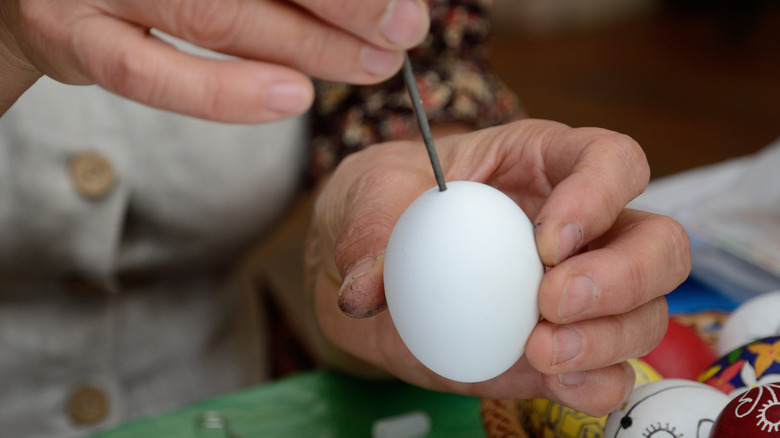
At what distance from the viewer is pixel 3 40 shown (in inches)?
15.2

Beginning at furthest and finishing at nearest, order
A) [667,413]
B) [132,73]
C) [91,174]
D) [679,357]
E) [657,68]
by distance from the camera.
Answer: [657,68], [91,174], [679,357], [667,413], [132,73]

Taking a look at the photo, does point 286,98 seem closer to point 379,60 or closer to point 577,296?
point 379,60

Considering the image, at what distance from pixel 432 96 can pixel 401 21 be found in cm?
40

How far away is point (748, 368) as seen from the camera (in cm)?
46

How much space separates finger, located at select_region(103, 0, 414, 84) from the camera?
31 centimetres

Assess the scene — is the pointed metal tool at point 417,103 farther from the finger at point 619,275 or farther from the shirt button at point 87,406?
the shirt button at point 87,406

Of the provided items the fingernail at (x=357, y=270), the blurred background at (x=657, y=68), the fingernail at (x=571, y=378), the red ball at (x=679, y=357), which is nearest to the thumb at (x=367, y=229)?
the fingernail at (x=357, y=270)

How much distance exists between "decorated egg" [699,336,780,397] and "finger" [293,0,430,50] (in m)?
0.31

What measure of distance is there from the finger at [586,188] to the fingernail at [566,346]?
0.12 ft

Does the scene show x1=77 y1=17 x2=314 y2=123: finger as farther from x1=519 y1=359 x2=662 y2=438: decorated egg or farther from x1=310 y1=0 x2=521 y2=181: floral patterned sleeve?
x1=310 y1=0 x2=521 y2=181: floral patterned sleeve

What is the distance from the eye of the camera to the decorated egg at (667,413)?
0.40 metres

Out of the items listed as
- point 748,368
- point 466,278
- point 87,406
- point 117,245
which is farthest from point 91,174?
point 748,368

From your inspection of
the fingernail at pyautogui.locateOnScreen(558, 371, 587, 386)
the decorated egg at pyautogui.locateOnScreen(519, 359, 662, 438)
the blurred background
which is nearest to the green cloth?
the decorated egg at pyautogui.locateOnScreen(519, 359, 662, 438)

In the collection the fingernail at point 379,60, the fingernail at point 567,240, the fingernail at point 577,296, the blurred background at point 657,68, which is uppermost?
the fingernail at point 379,60
